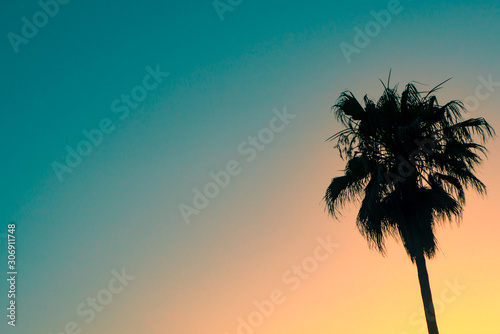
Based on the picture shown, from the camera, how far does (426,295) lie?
53.8 feet

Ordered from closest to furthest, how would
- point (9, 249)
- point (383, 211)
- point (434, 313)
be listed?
point (434, 313) → point (383, 211) → point (9, 249)

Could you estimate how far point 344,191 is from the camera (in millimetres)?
18312

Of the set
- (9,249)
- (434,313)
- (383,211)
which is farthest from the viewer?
(9,249)

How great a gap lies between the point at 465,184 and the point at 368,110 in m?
3.91

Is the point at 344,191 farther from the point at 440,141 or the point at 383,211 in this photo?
the point at 440,141

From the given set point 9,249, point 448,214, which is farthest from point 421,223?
point 9,249

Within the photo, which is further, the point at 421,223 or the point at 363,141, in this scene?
the point at 363,141

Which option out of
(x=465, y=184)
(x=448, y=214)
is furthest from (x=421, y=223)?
(x=465, y=184)

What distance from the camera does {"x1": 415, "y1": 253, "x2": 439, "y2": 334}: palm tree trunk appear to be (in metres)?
16.1

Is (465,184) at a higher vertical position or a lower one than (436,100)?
lower

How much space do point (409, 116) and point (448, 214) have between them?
349 centimetres

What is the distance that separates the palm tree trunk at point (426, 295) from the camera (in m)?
16.1

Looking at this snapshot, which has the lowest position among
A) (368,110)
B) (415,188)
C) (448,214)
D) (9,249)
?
(448,214)

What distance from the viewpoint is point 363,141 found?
60.0ft
